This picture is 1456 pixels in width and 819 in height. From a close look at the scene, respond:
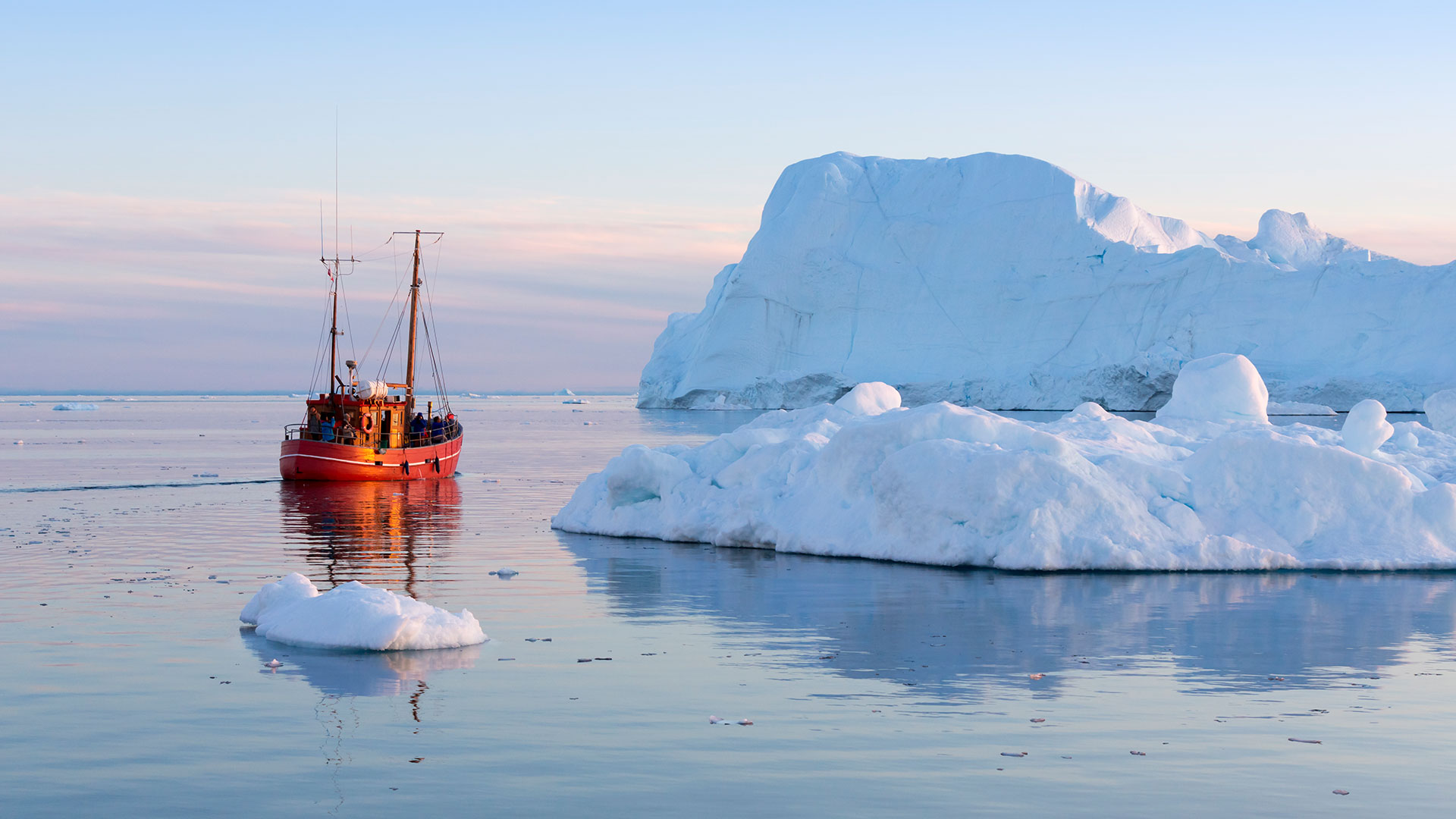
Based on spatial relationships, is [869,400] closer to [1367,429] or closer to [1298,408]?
[1367,429]

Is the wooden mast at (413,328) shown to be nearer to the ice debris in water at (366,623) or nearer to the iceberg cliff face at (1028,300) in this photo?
the ice debris in water at (366,623)

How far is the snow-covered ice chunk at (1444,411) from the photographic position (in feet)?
117

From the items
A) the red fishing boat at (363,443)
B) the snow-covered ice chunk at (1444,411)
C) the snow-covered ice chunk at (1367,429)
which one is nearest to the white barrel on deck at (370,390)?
the red fishing boat at (363,443)

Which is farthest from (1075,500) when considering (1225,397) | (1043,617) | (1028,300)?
(1028,300)

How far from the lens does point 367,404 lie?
36656 millimetres

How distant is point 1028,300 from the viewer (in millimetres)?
81250

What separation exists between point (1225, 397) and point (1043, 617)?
1392 centimetres

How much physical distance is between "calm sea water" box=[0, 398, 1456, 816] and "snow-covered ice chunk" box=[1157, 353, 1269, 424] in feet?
29.8

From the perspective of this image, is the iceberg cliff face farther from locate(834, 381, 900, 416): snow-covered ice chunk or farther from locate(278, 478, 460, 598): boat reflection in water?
locate(834, 381, 900, 416): snow-covered ice chunk

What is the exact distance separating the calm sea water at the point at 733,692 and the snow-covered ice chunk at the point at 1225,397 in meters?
9.09

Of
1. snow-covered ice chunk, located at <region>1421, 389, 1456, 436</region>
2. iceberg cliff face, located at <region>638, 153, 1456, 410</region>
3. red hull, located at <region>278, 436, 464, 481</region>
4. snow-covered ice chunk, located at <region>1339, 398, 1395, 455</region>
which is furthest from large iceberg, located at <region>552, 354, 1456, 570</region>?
iceberg cliff face, located at <region>638, 153, 1456, 410</region>

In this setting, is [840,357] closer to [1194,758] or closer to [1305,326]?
[1305,326]

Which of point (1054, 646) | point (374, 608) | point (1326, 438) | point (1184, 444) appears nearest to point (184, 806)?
point (374, 608)

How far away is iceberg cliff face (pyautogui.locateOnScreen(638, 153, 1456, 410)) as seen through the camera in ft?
243
